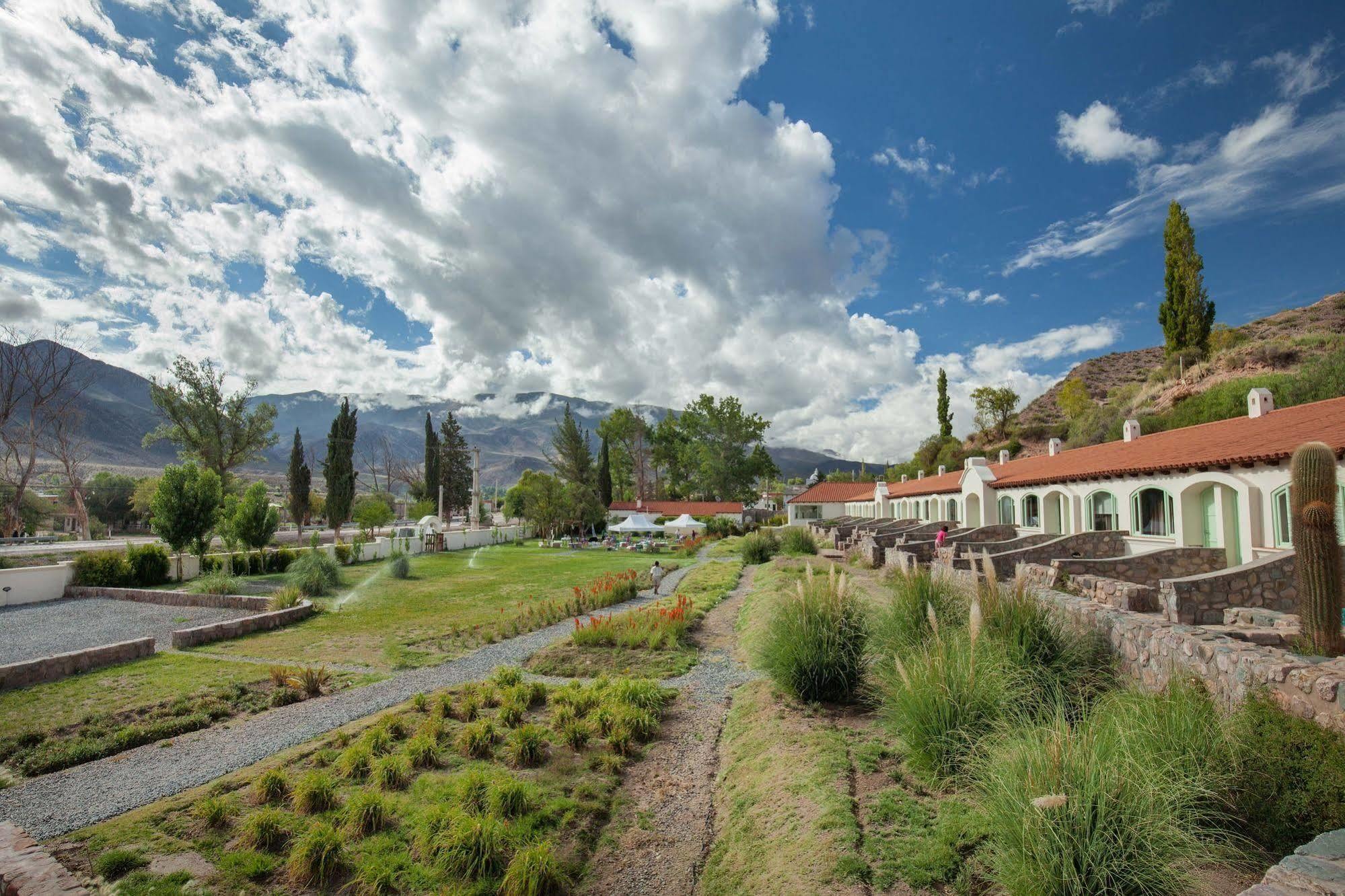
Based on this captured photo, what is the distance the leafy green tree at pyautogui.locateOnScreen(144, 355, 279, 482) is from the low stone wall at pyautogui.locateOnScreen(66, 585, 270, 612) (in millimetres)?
23285

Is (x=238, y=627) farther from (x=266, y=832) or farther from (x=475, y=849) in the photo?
(x=475, y=849)

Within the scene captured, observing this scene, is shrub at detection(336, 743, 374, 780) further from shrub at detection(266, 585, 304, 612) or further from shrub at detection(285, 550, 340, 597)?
shrub at detection(285, 550, 340, 597)

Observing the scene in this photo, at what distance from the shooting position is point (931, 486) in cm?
3250

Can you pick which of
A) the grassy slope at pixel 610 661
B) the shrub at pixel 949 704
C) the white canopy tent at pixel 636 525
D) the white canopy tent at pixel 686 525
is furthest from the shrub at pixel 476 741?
the white canopy tent at pixel 686 525

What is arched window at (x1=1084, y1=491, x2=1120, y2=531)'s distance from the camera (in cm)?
1644

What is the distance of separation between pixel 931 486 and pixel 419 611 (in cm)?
2684

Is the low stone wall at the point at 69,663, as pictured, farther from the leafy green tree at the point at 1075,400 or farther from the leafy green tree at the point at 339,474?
the leafy green tree at the point at 1075,400

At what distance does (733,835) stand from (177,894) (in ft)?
13.5

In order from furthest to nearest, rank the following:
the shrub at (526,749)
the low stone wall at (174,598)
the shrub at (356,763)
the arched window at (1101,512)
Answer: the arched window at (1101,512)
the low stone wall at (174,598)
the shrub at (526,749)
the shrub at (356,763)

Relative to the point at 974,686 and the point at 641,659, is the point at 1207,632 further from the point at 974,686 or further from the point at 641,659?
the point at 641,659

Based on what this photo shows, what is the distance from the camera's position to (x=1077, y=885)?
2.99 meters

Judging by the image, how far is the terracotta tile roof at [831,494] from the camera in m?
53.0

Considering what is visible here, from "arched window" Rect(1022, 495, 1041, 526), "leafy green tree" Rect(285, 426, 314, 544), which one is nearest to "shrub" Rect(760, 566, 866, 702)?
"arched window" Rect(1022, 495, 1041, 526)

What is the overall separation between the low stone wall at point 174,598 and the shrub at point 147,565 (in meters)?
1.02
